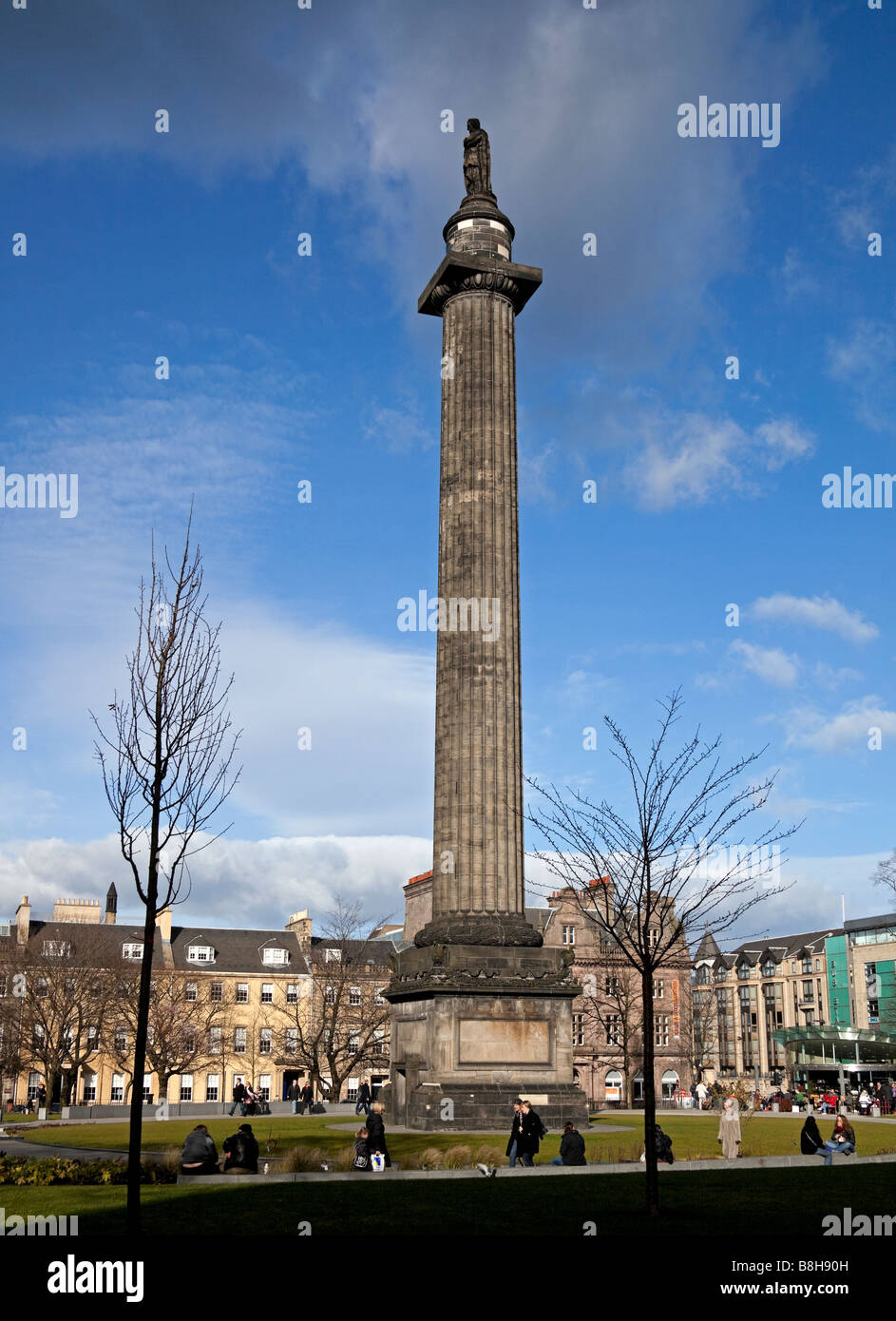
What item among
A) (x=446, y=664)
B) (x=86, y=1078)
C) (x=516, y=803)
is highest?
(x=446, y=664)

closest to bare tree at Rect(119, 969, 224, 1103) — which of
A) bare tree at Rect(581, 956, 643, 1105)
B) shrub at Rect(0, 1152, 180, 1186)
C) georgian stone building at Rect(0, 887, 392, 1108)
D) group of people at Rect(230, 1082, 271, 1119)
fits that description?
georgian stone building at Rect(0, 887, 392, 1108)

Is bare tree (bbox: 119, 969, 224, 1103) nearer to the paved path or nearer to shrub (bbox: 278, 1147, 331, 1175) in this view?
shrub (bbox: 278, 1147, 331, 1175)

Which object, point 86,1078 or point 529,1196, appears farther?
point 86,1078

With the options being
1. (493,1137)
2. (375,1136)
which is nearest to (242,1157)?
(375,1136)

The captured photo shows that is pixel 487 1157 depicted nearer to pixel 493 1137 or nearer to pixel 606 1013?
pixel 493 1137

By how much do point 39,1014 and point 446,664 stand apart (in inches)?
1814

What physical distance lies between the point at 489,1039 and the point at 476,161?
30016mm

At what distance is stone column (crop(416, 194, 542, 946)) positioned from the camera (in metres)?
34.7

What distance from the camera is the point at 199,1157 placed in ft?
72.2
